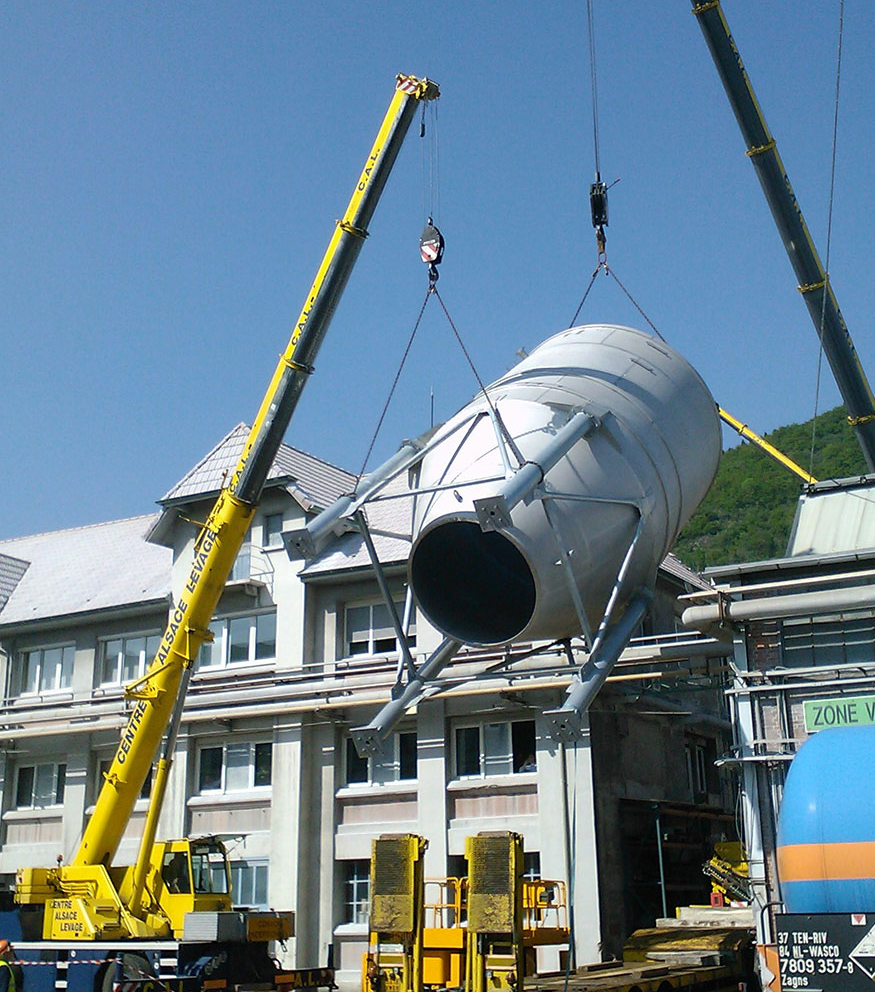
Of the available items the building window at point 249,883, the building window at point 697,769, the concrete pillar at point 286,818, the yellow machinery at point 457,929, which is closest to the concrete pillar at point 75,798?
the building window at point 249,883

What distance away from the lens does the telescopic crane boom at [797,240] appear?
920 inches

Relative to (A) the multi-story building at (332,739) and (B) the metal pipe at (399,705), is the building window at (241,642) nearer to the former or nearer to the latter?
(A) the multi-story building at (332,739)

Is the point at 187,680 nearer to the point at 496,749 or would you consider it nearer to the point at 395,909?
the point at 395,909

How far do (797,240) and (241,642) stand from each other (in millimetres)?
15859

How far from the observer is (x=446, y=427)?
17.0 m

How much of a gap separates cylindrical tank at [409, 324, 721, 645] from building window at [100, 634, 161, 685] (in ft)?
51.2

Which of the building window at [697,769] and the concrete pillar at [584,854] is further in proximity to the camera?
the building window at [697,769]

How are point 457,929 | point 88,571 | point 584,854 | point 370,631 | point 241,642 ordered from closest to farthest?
point 457,929 < point 584,854 < point 370,631 < point 241,642 < point 88,571

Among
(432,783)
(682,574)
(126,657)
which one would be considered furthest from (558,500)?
(126,657)

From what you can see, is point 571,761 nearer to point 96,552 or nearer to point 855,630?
point 855,630

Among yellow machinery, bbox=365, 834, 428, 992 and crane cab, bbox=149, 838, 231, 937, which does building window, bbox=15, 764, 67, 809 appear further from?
yellow machinery, bbox=365, 834, 428, 992

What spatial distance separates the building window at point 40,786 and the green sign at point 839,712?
1936 centimetres

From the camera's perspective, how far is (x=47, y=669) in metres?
32.0

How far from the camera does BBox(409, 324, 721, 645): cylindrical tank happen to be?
50.2 feet
